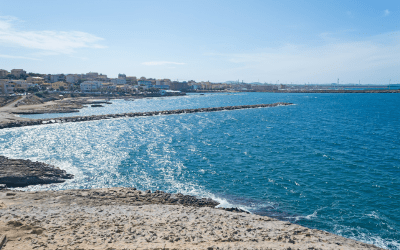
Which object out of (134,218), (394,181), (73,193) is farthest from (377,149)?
(73,193)

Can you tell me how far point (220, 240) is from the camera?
10086mm

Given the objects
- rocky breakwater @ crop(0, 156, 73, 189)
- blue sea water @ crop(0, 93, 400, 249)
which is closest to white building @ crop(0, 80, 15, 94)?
blue sea water @ crop(0, 93, 400, 249)

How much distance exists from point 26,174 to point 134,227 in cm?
1345

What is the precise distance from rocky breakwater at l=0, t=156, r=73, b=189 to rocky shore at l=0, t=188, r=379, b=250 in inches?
159

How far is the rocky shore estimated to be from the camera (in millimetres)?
9695

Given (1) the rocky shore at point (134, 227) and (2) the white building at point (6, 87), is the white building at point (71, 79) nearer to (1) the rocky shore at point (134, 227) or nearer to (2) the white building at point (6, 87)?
(2) the white building at point (6, 87)

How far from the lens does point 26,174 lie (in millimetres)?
19266

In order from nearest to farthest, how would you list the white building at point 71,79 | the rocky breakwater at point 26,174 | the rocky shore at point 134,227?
the rocky shore at point 134,227, the rocky breakwater at point 26,174, the white building at point 71,79

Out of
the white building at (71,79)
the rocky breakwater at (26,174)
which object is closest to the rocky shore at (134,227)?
the rocky breakwater at (26,174)

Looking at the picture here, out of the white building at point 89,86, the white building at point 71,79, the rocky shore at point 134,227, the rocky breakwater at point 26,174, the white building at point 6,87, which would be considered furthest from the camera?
the white building at point 71,79

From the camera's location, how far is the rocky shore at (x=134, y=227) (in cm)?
970

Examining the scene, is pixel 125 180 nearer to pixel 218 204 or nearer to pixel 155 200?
pixel 155 200

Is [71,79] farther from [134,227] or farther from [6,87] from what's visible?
[134,227]

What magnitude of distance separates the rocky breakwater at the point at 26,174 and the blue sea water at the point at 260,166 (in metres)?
1.43
